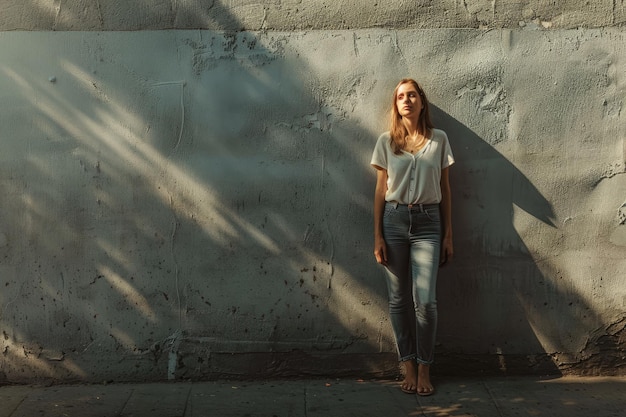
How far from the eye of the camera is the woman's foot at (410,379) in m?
4.74

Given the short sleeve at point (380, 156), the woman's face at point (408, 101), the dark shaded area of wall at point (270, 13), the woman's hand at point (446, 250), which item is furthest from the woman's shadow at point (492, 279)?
the dark shaded area of wall at point (270, 13)

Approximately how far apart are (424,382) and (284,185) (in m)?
1.58

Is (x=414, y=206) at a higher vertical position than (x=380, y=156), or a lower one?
A: lower

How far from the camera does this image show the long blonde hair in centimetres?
462

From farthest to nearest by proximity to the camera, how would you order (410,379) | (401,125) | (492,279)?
(492,279) → (410,379) → (401,125)

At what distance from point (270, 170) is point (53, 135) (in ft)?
4.73

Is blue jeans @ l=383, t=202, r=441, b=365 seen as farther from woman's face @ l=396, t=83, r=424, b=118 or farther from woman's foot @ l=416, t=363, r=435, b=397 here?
woman's face @ l=396, t=83, r=424, b=118

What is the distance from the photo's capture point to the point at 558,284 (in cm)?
490

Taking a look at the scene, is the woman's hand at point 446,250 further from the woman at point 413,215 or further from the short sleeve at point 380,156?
the short sleeve at point 380,156

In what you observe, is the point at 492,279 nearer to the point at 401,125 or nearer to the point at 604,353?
the point at 604,353

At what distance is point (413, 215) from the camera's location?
4.58 meters

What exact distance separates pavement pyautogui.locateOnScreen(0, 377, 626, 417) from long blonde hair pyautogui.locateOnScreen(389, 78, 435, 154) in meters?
1.60

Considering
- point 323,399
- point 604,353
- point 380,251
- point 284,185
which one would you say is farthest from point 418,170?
point 604,353

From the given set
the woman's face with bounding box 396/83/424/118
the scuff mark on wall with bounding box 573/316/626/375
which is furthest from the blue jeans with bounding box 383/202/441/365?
the scuff mark on wall with bounding box 573/316/626/375
